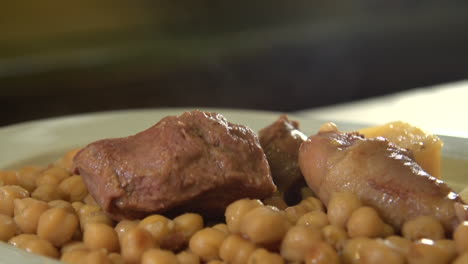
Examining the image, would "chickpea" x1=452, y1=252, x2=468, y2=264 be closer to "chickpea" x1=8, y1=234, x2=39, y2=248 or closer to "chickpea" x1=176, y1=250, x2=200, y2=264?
"chickpea" x1=176, y1=250, x2=200, y2=264

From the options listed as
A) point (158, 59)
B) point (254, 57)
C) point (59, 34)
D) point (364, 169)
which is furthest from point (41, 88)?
point (364, 169)

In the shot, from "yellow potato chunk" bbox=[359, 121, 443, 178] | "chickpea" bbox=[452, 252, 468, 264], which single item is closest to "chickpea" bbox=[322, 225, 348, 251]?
"chickpea" bbox=[452, 252, 468, 264]

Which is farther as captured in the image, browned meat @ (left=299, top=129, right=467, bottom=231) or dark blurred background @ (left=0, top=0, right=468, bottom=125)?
dark blurred background @ (left=0, top=0, right=468, bottom=125)

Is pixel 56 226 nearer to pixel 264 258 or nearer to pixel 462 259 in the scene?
pixel 264 258

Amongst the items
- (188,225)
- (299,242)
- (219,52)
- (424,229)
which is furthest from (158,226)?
(219,52)

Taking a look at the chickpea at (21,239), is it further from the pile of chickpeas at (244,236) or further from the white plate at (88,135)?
the white plate at (88,135)

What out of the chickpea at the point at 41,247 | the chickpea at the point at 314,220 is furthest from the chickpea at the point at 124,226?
the chickpea at the point at 314,220
